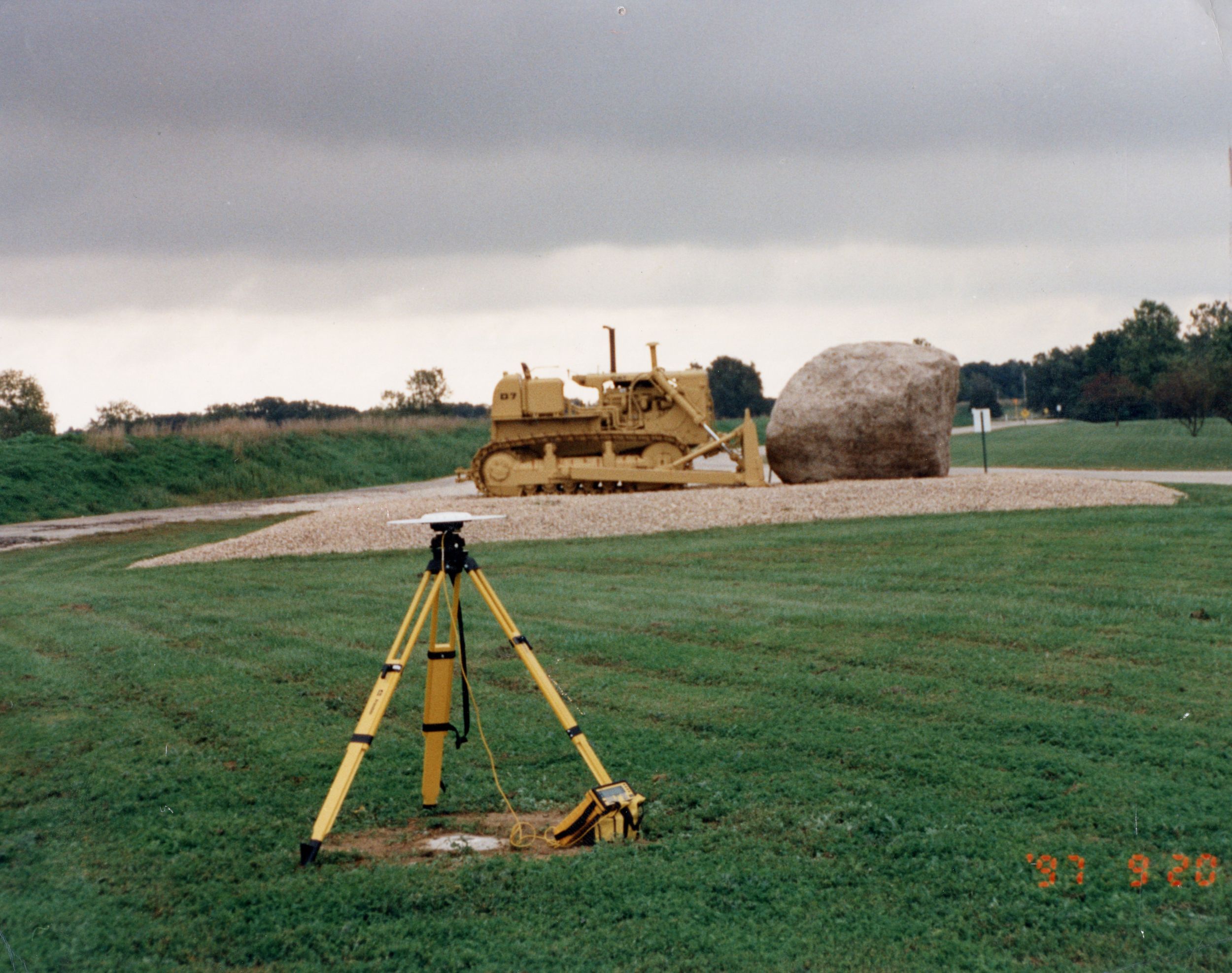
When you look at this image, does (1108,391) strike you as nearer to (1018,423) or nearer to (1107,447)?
(1018,423)

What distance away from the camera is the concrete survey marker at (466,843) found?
183 inches

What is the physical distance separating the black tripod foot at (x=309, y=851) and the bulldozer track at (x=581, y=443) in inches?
699

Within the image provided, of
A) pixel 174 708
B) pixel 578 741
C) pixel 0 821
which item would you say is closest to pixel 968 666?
pixel 578 741

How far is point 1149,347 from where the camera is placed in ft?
83.9

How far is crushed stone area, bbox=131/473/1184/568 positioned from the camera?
16.3 metres

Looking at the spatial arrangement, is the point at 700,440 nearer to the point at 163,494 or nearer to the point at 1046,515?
the point at 1046,515

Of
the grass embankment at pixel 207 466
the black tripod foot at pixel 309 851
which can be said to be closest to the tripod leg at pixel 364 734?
the black tripod foot at pixel 309 851

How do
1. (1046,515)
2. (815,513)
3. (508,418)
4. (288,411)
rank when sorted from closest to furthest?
1. (1046,515)
2. (815,513)
3. (508,418)
4. (288,411)

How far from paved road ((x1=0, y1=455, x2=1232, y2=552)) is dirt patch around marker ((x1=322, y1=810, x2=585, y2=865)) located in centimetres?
1721

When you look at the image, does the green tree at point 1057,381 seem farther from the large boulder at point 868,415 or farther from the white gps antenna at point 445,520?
the white gps antenna at point 445,520

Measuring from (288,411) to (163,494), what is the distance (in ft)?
33.3

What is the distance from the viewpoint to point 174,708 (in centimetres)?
708

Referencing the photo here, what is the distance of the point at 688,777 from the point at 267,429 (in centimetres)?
3403

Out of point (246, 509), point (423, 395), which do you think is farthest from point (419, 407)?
point (246, 509)
